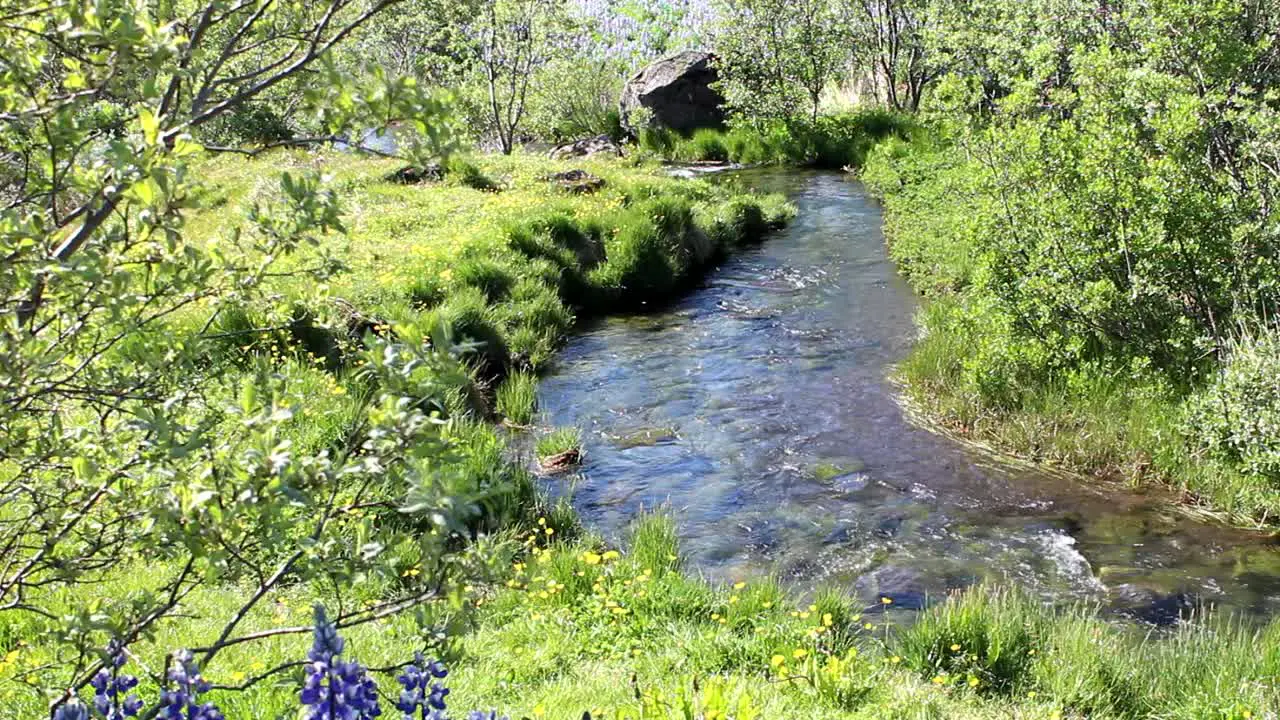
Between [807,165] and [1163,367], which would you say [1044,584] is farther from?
[807,165]

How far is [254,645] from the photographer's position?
16.7ft

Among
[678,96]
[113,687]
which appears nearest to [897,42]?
[678,96]

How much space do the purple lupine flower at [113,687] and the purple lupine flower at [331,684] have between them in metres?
0.49

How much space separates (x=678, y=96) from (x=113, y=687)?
31.9 m

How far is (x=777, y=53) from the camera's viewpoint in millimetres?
31547

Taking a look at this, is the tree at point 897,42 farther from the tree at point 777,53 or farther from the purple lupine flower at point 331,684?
the purple lupine flower at point 331,684

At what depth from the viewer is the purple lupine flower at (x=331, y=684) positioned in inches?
95.5

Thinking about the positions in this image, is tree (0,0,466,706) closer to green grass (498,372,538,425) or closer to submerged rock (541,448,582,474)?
submerged rock (541,448,582,474)

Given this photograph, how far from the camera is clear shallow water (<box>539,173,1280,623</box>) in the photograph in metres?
7.59

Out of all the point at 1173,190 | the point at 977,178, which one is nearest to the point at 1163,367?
the point at 1173,190

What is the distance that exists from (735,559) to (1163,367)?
4.91 meters

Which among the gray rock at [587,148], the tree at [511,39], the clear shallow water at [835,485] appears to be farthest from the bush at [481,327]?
the gray rock at [587,148]

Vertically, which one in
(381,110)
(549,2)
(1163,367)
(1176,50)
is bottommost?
(1163,367)

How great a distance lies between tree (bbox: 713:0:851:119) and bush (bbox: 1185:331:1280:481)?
24.0 meters
